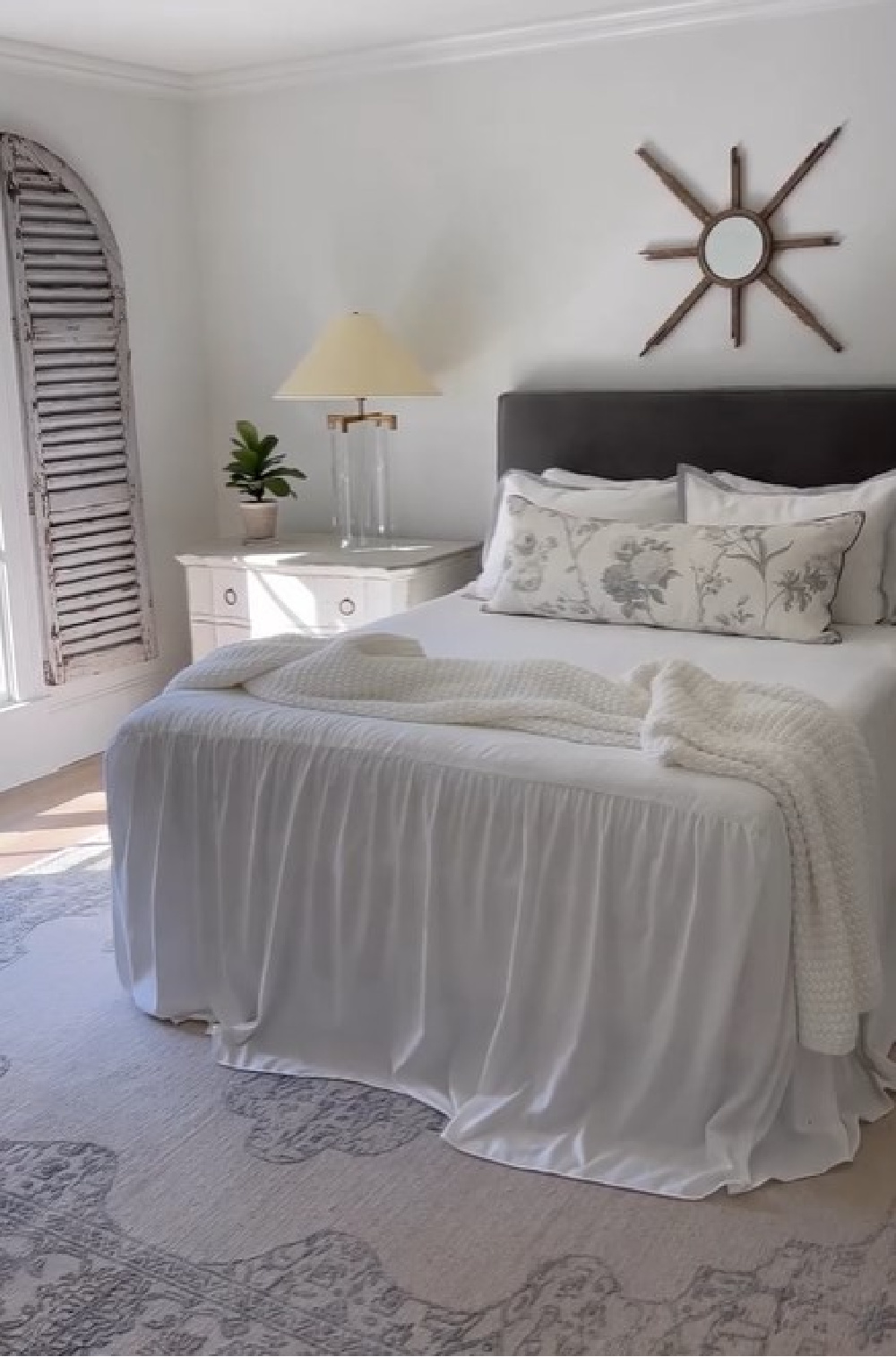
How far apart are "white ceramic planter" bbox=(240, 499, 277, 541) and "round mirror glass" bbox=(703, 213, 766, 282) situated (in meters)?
1.74

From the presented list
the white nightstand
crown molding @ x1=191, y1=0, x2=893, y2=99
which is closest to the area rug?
the white nightstand

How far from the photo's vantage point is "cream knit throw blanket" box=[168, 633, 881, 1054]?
243 centimetres

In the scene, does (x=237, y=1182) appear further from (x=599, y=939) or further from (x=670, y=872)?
(x=670, y=872)

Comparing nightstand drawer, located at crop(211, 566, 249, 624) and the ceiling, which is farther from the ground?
the ceiling

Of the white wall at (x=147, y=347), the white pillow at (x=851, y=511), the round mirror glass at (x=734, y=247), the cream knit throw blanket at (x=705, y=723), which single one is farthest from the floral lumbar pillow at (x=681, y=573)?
the white wall at (x=147, y=347)

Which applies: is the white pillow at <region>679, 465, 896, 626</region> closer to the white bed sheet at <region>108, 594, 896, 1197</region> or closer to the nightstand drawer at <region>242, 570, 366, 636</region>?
the white bed sheet at <region>108, 594, 896, 1197</region>

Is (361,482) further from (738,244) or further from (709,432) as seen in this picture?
(738,244)

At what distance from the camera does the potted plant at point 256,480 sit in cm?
494

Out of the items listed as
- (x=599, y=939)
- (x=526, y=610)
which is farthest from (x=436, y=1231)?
(x=526, y=610)

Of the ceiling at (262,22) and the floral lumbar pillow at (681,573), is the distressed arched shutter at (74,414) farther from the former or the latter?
the floral lumbar pillow at (681,573)

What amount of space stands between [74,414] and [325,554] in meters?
0.97

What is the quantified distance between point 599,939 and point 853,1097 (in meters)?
0.58

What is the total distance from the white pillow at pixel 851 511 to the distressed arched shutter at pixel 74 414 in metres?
2.13

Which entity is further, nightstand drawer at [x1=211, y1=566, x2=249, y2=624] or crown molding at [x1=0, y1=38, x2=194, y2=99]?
nightstand drawer at [x1=211, y1=566, x2=249, y2=624]
